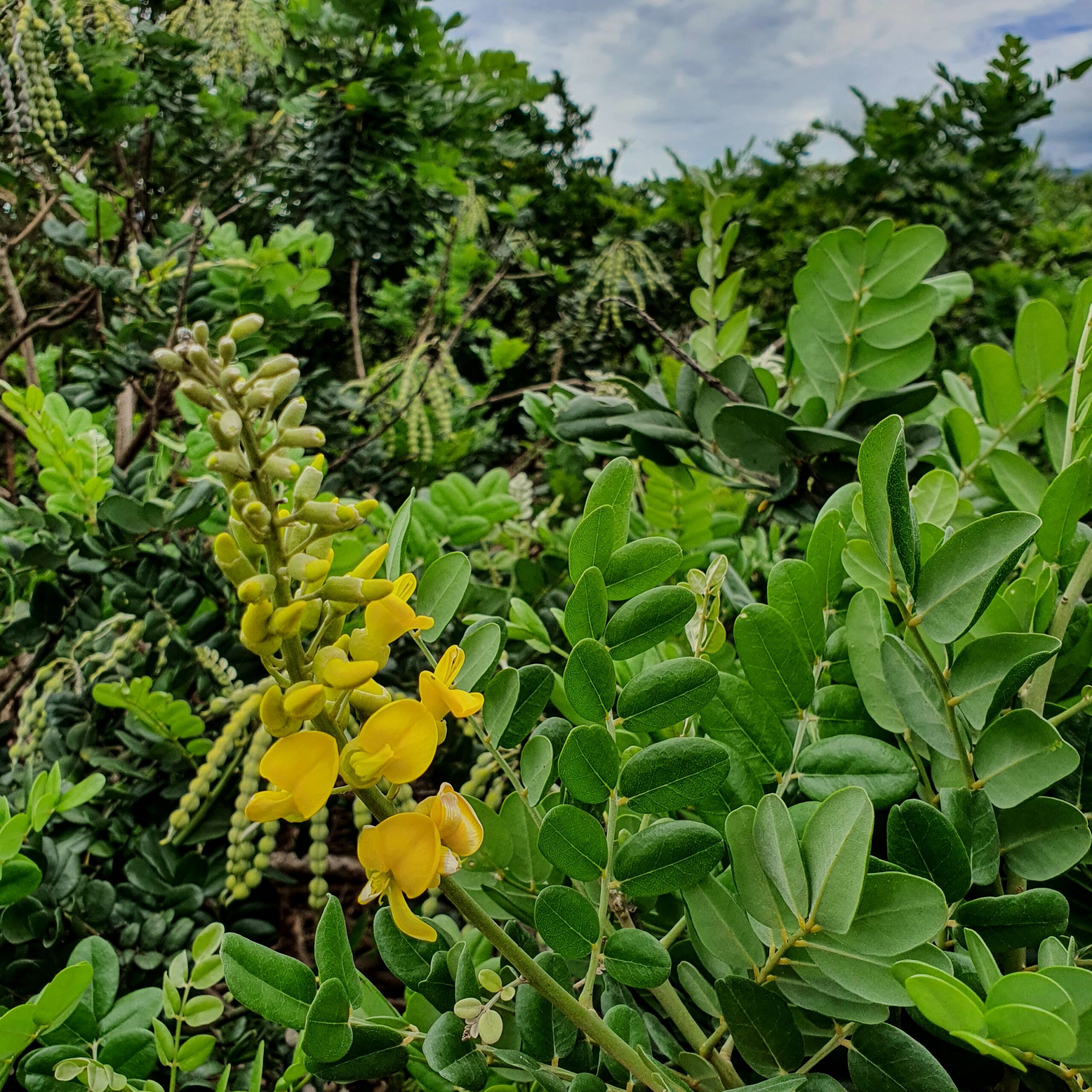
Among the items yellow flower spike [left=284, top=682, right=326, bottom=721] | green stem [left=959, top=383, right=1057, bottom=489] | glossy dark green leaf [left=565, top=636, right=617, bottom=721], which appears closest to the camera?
yellow flower spike [left=284, top=682, right=326, bottom=721]

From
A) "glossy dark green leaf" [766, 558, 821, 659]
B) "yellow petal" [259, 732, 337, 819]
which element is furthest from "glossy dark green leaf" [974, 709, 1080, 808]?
"yellow petal" [259, 732, 337, 819]

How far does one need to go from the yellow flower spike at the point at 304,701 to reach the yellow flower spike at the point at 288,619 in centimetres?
2

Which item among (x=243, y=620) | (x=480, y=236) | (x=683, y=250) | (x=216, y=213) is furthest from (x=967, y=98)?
(x=243, y=620)

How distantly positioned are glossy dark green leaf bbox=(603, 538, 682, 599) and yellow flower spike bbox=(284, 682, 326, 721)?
0.64 ft

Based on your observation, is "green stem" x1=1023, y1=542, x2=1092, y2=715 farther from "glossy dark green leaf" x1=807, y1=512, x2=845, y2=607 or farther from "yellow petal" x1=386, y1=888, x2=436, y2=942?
"yellow petal" x1=386, y1=888, x2=436, y2=942

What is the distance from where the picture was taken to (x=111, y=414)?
1.74m

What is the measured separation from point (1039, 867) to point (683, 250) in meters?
2.15


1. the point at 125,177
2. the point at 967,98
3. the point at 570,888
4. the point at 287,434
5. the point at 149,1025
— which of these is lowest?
the point at 149,1025

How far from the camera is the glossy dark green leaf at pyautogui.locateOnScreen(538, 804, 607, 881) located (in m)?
0.35

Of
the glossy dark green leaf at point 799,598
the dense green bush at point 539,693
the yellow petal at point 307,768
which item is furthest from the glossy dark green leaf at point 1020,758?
the yellow petal at point 307,768

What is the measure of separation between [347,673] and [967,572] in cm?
29

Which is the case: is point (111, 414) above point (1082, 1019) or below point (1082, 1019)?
above

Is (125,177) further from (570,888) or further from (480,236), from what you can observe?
(570,888)

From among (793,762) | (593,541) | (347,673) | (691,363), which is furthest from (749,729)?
(691,363)
